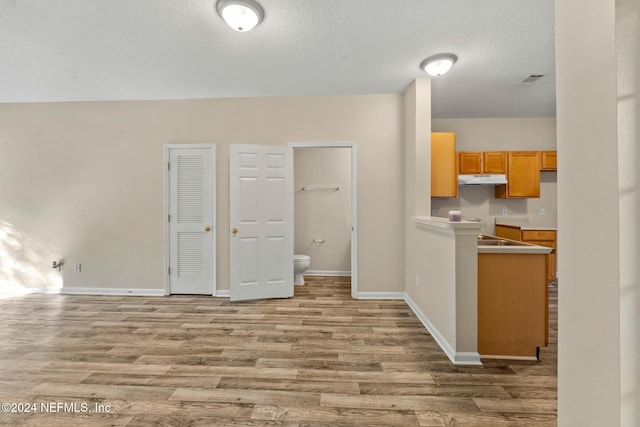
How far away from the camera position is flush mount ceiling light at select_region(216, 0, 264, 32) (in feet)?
6.72

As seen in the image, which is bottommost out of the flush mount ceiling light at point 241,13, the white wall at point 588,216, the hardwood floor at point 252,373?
the hardwood floor at point 252,373

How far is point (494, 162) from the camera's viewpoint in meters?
4.45

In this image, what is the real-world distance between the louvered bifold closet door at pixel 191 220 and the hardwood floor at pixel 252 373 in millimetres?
723

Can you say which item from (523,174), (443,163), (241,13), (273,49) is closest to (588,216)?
(241,13)

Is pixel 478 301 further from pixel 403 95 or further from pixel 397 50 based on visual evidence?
pixel 403 95

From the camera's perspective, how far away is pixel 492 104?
13.3 ft

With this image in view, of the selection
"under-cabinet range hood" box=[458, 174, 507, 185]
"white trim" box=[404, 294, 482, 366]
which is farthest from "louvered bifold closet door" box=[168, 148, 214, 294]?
"under-cabinet range hood" box=[458, 174, 507, 185]

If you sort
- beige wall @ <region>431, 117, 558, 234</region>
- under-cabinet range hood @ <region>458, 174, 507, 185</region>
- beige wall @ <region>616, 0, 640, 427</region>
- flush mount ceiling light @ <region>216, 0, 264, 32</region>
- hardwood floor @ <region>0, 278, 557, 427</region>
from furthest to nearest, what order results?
beige wall @ <region>431, 117, 558, 234</region>, under-cabinet range hood @ <region>458, 174, 507, 185</region>, flush mount ceiling light @ <region>216, 0, 264, 32</region>, hardwood floor @ <region>0, 278, 557, 427</region>, beige wall @ <region>616, 0, 640, 427</region>

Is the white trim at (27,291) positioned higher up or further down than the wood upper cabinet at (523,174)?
further down

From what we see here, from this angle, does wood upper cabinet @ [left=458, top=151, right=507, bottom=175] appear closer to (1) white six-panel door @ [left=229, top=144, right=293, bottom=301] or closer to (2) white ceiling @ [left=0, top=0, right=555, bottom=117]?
(2) white ceiling @ [left=0, top=0, right=555, bottom=117]

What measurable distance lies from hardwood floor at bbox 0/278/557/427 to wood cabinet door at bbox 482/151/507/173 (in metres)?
2.25

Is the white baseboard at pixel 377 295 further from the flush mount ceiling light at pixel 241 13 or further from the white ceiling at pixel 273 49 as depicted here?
the flush mount ceiling light at pixel 241 13

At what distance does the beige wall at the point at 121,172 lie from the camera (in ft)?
12.5

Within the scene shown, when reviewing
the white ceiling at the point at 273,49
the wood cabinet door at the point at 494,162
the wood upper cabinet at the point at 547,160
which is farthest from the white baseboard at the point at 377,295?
the wood upper cabinet at the point at 547,160
